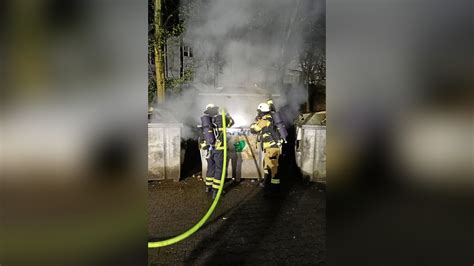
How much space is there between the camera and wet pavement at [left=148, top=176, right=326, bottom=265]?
3.30 metres

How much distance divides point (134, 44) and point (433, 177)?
842 mm

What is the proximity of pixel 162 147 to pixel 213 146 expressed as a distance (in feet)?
4.20

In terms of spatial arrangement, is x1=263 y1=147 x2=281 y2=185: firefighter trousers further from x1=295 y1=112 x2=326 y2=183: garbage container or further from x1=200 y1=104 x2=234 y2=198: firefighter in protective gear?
x1=295 y1=112 x2=326 y2=183: garbage container

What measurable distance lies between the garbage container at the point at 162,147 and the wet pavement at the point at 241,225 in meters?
0.29

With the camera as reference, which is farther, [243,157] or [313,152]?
[243,157]

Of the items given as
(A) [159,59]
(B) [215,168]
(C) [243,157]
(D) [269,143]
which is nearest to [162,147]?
(B) [215,168]

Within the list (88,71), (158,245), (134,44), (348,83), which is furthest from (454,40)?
(158,245)

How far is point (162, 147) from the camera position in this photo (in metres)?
6.35

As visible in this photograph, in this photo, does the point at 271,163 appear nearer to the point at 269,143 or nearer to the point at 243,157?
the point at 269,143

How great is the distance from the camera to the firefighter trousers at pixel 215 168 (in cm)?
562

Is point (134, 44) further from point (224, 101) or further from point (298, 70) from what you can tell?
point (298, 70)

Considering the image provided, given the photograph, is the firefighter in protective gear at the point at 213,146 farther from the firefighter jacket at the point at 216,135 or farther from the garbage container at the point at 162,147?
the garbage container at the point at 162,147

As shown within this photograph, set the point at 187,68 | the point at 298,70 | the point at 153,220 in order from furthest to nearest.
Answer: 1. the point at 298,70
2. the point at 187,68
3. the point at 153,220

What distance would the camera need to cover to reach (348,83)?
2.72 feet
